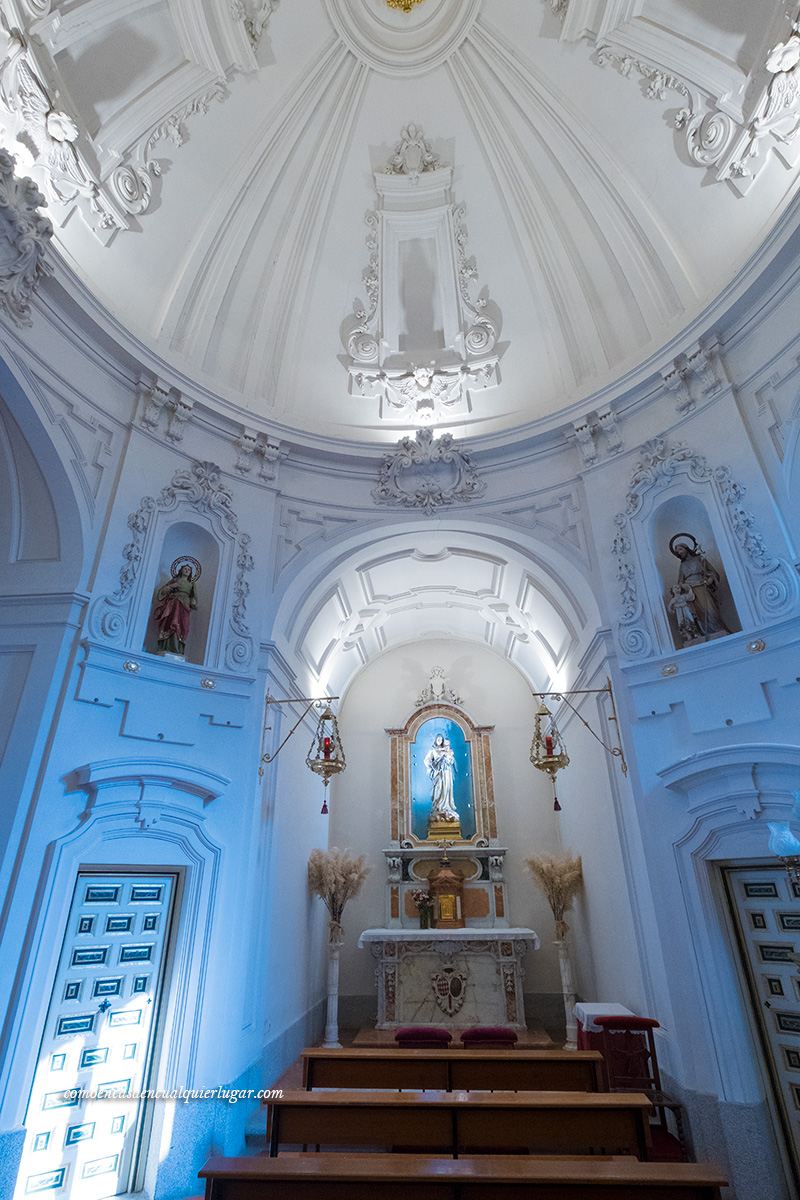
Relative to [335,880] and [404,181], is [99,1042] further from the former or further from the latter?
[404,181]

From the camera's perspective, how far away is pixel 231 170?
1019 centimetres

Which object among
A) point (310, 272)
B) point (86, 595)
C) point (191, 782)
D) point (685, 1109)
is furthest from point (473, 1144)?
point (310, 272)

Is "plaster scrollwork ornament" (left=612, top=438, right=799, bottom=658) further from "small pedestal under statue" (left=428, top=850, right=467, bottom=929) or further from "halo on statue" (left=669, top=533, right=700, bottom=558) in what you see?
"small pedestal under statue" (left=428, top=850, right=467, bottom=929)

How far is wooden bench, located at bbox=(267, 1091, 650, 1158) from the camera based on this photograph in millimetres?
4863

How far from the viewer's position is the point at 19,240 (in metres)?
6.87

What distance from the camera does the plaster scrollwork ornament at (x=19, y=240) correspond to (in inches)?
262

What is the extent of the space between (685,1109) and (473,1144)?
310 cm

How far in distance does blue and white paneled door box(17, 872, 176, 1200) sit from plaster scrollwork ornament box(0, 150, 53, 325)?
6497 mm

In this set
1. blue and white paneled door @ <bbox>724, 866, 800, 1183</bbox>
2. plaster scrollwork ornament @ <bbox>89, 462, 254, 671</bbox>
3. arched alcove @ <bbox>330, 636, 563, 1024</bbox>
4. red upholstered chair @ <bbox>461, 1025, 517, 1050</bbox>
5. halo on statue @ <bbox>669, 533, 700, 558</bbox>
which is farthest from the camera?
arched alcove @ <bbox>330, 636, 563, 1024</bbox>

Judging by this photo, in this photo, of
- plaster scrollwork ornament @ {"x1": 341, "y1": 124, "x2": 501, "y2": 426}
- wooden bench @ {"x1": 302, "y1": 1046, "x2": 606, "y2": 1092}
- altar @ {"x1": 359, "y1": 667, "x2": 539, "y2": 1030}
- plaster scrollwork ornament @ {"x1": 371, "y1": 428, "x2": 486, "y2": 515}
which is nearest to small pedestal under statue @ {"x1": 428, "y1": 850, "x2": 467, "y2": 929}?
altar @ {"x1": 359, "y1": 667, "x2": 539, "y2": 1030}


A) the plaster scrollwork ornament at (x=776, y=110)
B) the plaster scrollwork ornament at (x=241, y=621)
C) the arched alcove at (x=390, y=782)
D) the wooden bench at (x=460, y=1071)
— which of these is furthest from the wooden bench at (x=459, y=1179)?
the plaster scrollwork ornament at (x=776, y=110)

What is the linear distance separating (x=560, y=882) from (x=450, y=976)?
8.43ft

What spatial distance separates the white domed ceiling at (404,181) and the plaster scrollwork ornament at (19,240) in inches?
51.3

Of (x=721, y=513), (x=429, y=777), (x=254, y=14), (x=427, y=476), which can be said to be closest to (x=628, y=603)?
(x=721, y=513)
